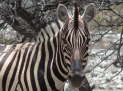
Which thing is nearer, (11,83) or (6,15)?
(11,83)

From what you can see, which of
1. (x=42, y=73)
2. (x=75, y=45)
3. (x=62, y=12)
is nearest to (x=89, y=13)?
(x=62, y=12)

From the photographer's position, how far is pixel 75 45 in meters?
4.09

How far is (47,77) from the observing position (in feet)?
14.8

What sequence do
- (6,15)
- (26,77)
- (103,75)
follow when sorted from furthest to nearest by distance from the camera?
(103,75), (6,15), (26,77)

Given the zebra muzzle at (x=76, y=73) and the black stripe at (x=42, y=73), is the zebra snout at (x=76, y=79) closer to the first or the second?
the zebra muzzle at (x=76, y=73)

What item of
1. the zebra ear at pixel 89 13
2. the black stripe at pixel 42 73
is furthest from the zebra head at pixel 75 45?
the black stripe at pixel 42 73

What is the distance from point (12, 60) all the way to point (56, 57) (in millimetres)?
511

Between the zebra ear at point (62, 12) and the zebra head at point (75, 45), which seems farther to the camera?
the zebra ear at point (62, 12)

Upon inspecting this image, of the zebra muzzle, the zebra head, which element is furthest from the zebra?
the zebra muzzle

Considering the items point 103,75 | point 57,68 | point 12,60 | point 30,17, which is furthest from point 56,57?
point 103,75

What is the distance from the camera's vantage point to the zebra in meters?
4.22

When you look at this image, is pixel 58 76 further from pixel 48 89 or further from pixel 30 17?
pixel 30 17

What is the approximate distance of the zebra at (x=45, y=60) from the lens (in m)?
4.22

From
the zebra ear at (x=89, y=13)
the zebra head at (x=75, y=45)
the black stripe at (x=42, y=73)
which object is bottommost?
the black stripe at (x=42, y=73)
